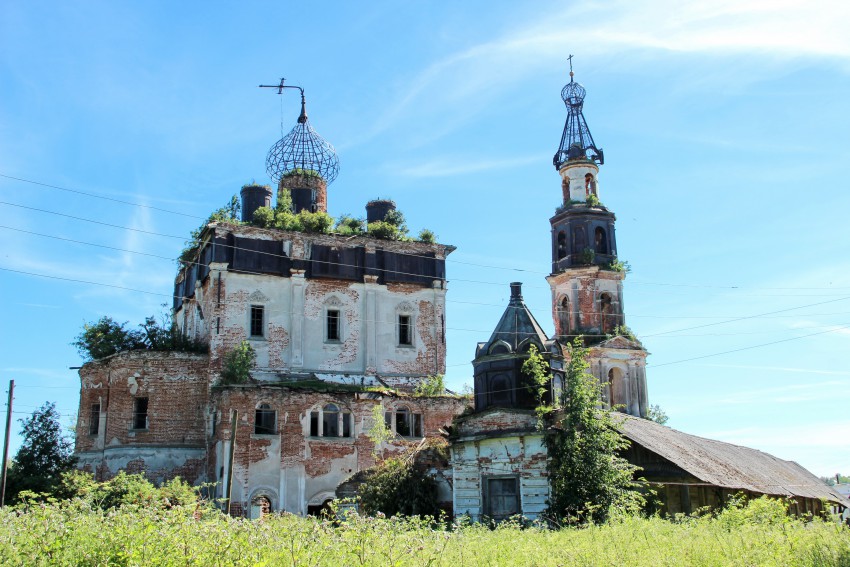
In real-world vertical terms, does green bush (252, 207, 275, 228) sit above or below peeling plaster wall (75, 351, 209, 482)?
above

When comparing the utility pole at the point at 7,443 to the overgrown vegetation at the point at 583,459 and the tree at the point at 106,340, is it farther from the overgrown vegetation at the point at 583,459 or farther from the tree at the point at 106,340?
the overgrown vegetation at the point at 583,459

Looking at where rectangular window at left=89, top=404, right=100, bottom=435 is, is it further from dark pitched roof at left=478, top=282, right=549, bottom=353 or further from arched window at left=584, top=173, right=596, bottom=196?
arched window at left=584, top=173, right=596, bottom=196

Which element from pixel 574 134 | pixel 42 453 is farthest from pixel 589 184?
pixel 42 453

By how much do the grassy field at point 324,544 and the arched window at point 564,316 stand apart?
26972 mm

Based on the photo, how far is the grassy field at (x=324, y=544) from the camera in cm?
950

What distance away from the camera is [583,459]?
21484 millimetres

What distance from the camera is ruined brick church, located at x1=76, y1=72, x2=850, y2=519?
2427 cm

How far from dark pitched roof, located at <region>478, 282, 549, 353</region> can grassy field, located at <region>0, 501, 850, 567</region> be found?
1233 centimetres

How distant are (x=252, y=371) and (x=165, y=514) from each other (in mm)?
23622

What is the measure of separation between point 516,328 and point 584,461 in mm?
5690

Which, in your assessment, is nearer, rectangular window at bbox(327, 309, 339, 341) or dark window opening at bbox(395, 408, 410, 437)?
dark window opening at bbox(395, 408, 410, 437)

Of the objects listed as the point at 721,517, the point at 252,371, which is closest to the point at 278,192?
the point at 252,371

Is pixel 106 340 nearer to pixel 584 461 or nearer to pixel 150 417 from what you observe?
pixel 150 417

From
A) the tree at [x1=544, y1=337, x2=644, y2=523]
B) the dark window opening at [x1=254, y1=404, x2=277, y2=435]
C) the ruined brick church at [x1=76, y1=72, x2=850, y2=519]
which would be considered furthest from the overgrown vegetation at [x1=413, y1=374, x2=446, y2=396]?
the tree at [x1=544, y1=337, x2=644, y2=523]
